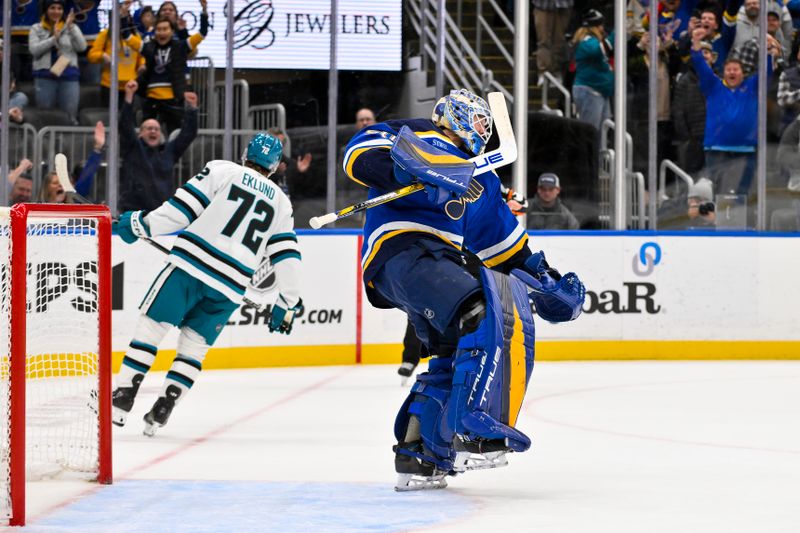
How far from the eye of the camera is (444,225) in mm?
4066

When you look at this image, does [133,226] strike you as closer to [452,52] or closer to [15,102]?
[15,102]

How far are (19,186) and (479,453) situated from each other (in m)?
4.97

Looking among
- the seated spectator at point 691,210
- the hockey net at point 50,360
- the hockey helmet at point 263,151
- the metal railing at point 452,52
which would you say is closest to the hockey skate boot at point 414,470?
the hockey net at point 50,360

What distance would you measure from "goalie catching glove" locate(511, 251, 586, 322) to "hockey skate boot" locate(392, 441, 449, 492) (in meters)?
0.53

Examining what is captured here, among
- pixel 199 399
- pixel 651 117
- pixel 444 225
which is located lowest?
pixel 199 399

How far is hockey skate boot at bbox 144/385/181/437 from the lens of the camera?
538cm

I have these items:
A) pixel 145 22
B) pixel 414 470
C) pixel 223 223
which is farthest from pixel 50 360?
pixel 145 22

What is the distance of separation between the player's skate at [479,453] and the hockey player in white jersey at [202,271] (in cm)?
167

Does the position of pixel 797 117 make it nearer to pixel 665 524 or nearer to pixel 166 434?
pixel 166 434

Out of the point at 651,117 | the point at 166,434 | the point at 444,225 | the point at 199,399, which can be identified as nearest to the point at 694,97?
the point at 651,117

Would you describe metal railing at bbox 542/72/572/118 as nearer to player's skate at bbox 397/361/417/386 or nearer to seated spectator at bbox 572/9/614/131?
seated spectator at bbox 572/9/614/131

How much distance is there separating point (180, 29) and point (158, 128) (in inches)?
27.0

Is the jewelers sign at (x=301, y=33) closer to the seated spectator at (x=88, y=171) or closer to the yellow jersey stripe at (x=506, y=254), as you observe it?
the seated spectator at (x=88, y=171)

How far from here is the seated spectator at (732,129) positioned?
9.62m
